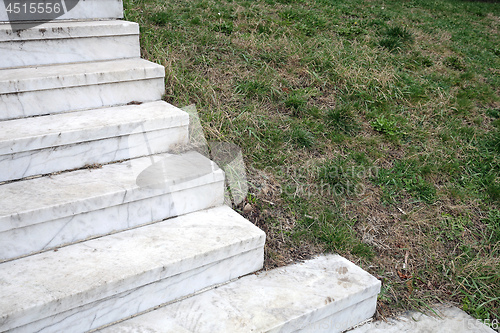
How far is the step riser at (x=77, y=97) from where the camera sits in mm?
2367

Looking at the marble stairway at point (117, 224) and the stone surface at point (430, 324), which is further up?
the marble stairway at point (117, 224)

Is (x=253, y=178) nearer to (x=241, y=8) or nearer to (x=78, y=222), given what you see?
(x=78, y=222)

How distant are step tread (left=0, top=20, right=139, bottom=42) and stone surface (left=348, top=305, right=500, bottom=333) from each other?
2.55 m

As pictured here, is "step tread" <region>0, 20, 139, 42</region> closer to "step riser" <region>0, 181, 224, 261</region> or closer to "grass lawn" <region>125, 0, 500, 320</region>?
"grass lawn" <region>125, 0, 500, 320</region>

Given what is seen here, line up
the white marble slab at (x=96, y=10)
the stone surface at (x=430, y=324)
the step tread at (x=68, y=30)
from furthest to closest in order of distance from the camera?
the white marble slab at (x=96, y=10) → the step tread at (x=68, y=30) → the stone surface at (x=430, y=324)

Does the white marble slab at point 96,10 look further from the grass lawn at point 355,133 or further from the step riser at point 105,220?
the step riser at point 105,220

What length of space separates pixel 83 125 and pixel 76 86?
387mm

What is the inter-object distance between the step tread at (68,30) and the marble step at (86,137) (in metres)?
0.65

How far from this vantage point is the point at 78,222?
1.94 metres

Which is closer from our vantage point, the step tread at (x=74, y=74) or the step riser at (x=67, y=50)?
the step tread at (x=74, y=74)

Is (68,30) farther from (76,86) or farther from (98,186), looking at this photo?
(98,186)

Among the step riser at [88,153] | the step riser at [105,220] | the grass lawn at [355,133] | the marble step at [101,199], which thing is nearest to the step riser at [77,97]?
the grass lawn at [355,133]

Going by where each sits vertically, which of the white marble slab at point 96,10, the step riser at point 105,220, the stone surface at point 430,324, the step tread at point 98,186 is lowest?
the stone surface at point 430,324

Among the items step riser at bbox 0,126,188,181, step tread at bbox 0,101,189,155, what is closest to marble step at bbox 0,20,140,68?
step tread at bbox 0,101,189,155
